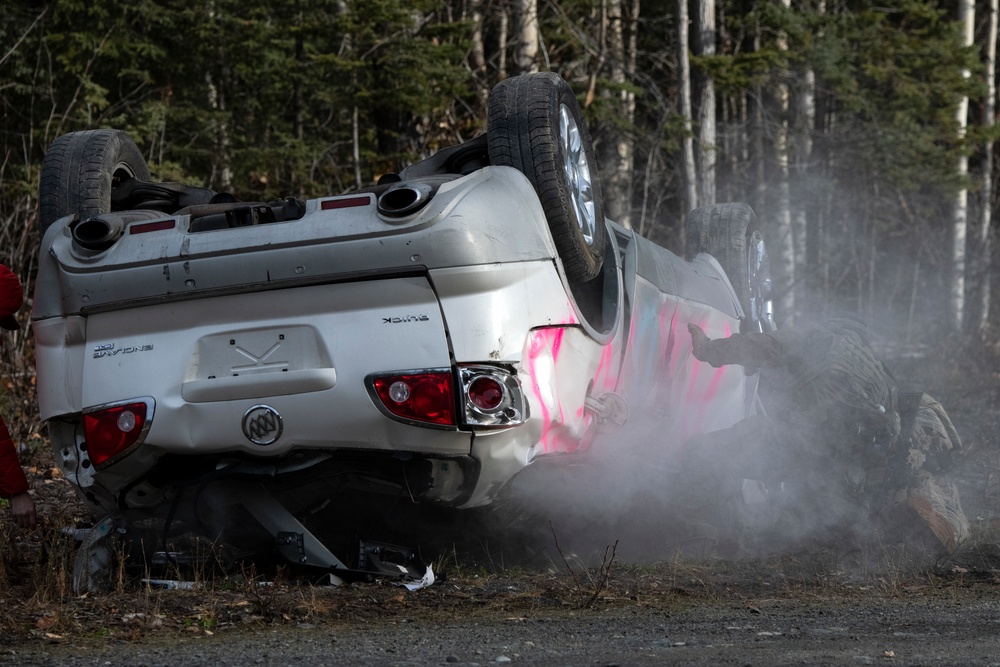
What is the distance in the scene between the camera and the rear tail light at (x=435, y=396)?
4.25 meters

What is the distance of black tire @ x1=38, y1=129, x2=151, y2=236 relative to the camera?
5.23m

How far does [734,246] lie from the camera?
8.47 m

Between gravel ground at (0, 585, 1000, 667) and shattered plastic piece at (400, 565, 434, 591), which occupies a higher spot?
gravel ground at (0, 585, 1000, 667)

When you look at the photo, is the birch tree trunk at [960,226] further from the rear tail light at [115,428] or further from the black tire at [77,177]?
the rear tail light at [115,428]

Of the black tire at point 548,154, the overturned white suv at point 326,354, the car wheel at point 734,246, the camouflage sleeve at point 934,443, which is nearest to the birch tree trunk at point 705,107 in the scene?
the car wheel at point 734,246

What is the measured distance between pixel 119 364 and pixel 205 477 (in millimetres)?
553

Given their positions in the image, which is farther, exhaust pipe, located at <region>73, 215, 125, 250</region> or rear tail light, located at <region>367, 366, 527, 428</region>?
exhaust pipe, located at <region>73, 215, 125, 250</region>

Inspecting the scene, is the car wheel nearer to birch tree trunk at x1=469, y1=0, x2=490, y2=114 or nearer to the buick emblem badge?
the buick emblem badge

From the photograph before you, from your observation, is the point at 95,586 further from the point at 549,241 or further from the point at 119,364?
the point at 549,241

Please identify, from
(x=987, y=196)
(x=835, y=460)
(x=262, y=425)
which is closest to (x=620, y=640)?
(x=262, y=425)

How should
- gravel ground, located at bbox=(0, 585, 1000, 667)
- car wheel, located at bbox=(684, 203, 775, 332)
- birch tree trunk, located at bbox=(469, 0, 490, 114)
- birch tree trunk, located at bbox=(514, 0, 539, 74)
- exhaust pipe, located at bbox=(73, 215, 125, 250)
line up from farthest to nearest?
birch tree trunk, located at bbox=(469, 0, 490, 114) → birch tree trunk, located at bbox=(514, 0, 539, 74) → car wheel, located at bbox=(684, 203, 775, 332) → exhaust pipe, located at bbox=(73, 215, 125, 250) → gravel ground, located at bbox=(0, 585, 1000, 667)

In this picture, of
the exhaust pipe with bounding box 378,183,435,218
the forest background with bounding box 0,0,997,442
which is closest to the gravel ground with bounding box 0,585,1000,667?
the exhaust pipe with bounding box 378,183,435,218

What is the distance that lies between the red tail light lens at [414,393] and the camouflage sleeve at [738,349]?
7.41ft

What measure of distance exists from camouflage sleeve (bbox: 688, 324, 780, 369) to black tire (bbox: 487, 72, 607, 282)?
3.95 ft
